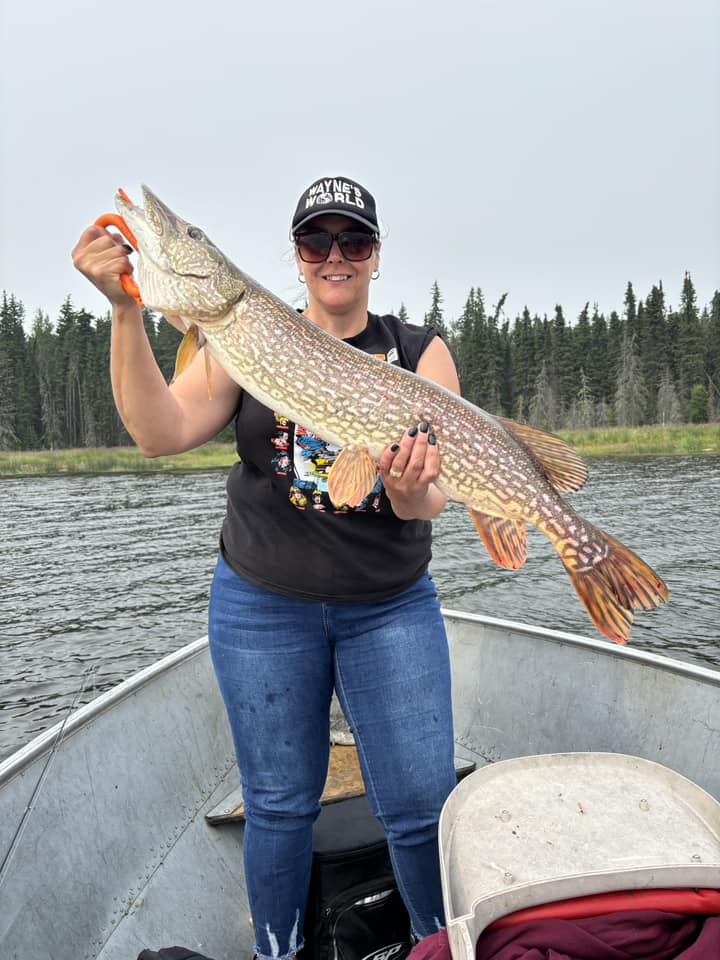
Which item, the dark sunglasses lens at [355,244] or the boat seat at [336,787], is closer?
the dark sunglasses lens at [355,244]

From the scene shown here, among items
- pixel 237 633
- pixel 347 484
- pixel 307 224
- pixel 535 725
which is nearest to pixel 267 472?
pixel 347 484

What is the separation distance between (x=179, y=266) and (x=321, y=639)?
4.33 feet

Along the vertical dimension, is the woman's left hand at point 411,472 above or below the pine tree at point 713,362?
below

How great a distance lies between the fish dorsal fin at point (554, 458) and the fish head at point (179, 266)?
108 centimetres

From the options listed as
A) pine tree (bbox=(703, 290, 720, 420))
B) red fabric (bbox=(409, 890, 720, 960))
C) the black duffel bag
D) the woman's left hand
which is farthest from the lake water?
pine tree (bbox=(703, 290, 720, 420))

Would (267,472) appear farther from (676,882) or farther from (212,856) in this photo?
(212,856)

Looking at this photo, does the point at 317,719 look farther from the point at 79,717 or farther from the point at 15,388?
the point at 15,388

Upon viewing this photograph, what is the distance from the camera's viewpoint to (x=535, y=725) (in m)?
4.15

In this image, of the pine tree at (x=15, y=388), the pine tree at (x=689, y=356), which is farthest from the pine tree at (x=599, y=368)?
the pine tree at (x=15, y=388)

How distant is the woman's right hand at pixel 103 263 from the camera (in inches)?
78.8

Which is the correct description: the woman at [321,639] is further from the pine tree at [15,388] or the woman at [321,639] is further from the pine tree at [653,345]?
the pine tree at [653,345]

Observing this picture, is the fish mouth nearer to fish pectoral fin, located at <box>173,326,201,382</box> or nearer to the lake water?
fish pectoral fin, located at <box>173,326,201,382</box>

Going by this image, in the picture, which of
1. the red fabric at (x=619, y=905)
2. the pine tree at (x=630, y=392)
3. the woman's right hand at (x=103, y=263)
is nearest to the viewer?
the red fabric at (x=619, y=905)

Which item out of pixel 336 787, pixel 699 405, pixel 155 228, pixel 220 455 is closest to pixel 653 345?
pixel 699 405
